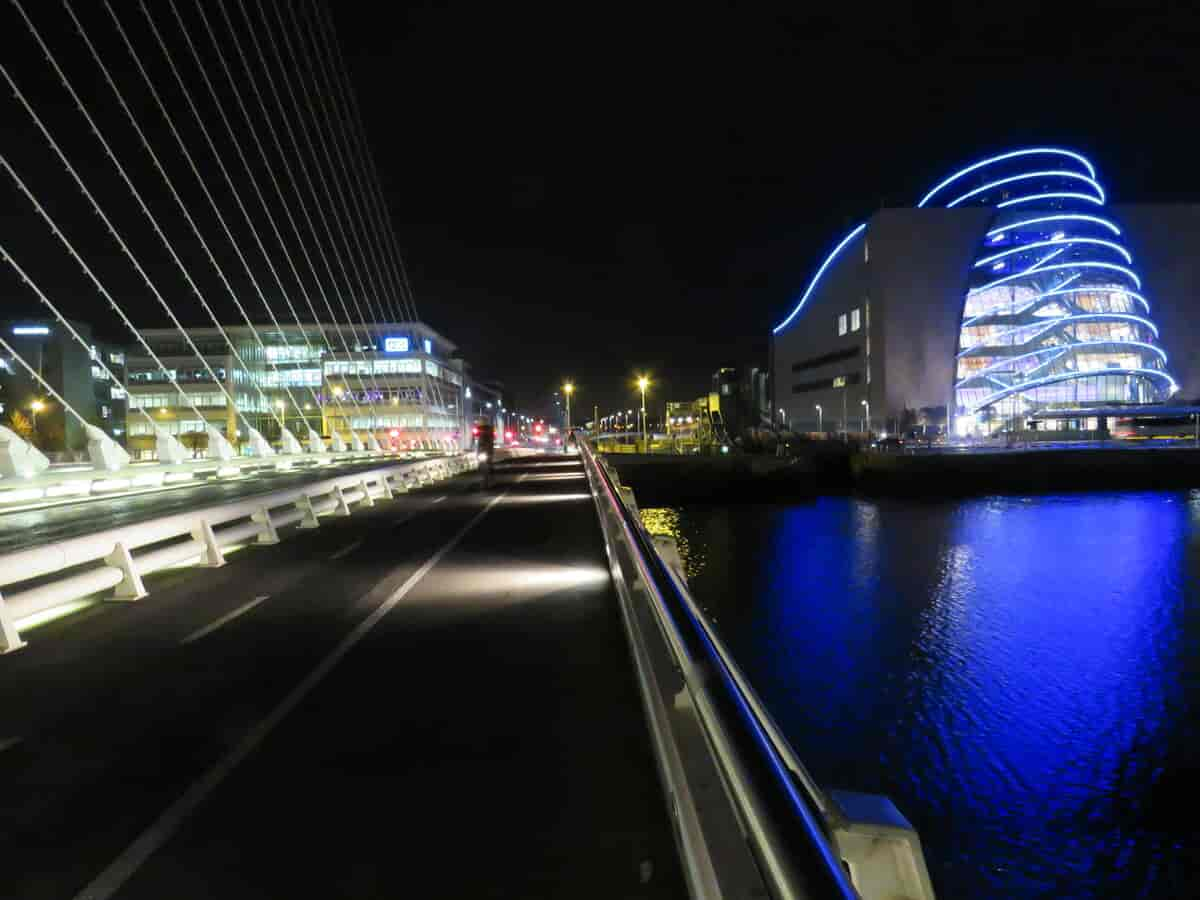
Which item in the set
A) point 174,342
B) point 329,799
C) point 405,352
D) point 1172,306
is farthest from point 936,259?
point 329,799

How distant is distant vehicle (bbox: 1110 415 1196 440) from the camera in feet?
286

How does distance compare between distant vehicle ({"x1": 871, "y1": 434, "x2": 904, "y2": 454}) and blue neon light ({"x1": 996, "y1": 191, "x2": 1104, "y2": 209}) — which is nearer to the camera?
distant vehicle ({"x1": 871, "y1": 434, "x2": 904, "y2": 454})

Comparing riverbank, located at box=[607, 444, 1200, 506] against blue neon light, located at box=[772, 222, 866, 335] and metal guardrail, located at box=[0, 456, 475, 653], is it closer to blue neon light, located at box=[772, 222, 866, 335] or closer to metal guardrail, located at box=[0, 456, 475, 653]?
metal guardrail, located at box=[0, 456, 475, 653]

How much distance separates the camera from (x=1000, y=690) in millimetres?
12242

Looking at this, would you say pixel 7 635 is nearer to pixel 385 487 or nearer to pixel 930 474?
pixel 385 487

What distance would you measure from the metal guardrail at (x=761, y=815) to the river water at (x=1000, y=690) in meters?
3.34

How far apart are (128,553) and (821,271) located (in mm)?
130298

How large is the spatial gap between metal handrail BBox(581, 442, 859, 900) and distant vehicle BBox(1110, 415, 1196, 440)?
95.8m

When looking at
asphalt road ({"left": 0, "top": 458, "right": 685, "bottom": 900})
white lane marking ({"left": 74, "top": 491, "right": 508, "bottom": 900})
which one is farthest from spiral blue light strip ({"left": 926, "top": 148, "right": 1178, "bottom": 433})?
white lane marking ({"left": 74, "top": 491, "right": 508, "bottom": 900})

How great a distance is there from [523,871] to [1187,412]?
340ft

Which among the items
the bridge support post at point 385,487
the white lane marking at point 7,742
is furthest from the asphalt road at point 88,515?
the white lane marking at point 7,742

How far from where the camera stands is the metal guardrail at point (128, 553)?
878 cm

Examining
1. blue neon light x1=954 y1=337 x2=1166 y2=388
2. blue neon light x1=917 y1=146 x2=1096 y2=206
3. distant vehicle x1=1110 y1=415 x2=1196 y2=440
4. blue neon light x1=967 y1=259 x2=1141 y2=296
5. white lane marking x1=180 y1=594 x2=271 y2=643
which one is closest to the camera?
white lane marking x1=180 y1=594 x2=271 y2=643

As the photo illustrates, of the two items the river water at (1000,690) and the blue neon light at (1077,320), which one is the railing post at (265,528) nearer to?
the river water at (1000,690)
